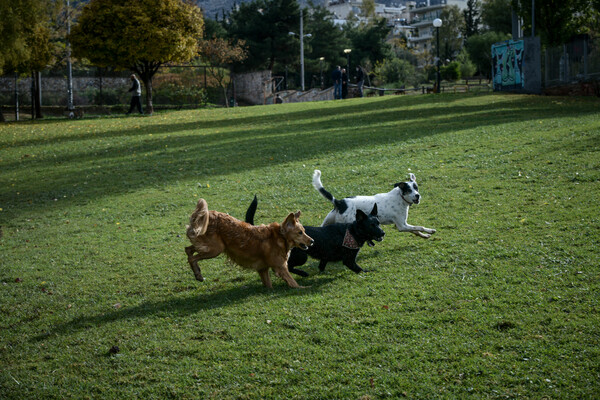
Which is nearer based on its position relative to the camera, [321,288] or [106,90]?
[321,288]

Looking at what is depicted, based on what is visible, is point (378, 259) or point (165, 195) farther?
point (165, 195)

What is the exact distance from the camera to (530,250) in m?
7.25

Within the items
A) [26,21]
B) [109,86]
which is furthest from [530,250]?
[109,86]

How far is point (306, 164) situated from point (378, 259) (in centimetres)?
754

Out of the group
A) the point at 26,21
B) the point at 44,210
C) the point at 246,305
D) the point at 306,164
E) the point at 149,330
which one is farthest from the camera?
the point at 26,21

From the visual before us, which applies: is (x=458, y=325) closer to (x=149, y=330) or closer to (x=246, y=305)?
(x=246, y=305)

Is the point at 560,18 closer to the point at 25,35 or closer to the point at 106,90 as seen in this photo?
the point at 25,35

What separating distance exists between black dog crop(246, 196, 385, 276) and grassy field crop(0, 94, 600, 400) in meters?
0.27

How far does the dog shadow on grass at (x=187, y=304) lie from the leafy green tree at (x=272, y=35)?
2364 inches

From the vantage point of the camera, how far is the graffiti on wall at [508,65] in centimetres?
3022

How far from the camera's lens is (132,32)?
3048 centimetres

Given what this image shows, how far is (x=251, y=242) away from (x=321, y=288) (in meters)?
1.01

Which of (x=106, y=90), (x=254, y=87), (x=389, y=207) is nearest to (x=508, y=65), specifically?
(x=254, y=87)

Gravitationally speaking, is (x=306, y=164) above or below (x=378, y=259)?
above
